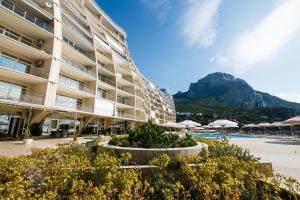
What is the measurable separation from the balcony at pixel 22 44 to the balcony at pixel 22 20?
1.14m

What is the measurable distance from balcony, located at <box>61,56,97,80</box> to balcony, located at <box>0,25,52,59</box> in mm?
3056

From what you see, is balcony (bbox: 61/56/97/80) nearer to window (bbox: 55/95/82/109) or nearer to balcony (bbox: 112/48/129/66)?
window (bbox: 55/95/82/109)

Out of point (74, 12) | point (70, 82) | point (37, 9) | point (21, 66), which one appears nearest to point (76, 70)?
point (70, 82)

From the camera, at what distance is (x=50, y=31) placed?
21.3 metres

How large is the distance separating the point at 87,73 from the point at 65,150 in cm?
2122

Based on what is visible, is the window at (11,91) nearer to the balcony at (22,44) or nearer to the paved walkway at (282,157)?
the balcony at (22,44)

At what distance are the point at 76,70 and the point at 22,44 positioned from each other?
24.9 ft

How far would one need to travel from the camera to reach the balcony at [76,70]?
23.7 metres

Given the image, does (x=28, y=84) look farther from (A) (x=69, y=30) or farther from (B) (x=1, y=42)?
(A) (x=69, y=30)

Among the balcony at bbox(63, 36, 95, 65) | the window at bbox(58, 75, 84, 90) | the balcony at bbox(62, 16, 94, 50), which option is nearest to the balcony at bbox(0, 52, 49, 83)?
the window at bbox(58, 75, 84, 90)

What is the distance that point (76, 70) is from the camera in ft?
80.3

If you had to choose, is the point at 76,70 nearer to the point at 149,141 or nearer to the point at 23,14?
the point at 23,14

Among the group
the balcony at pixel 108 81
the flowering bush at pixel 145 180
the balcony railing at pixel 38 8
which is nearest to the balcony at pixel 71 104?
the balcony at pixel 108 81

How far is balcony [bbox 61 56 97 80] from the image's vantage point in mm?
23730
